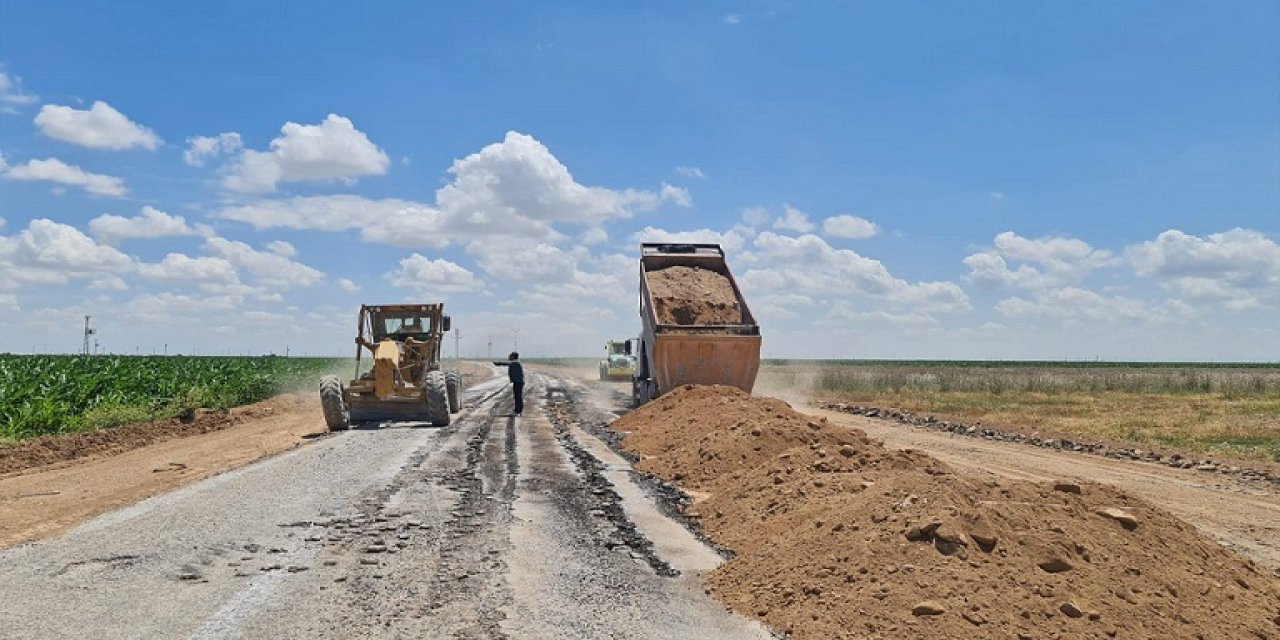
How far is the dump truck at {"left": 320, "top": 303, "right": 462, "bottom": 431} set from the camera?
19.1 m

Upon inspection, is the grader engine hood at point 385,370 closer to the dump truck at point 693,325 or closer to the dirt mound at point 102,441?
the dirt mound at point 102,441

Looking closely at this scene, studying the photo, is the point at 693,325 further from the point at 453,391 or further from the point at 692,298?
the point at 453,391

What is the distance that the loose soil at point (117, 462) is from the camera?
383 inches

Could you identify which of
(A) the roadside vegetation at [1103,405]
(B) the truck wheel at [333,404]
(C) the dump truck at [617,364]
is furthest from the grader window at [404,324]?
(C) the dump truck at [617,364]

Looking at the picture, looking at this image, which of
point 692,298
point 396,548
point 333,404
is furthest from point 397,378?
point 396,548

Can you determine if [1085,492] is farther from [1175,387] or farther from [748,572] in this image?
A: [1175,387]

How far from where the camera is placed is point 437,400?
19.1 metres

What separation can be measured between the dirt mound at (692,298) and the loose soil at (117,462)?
326 inches

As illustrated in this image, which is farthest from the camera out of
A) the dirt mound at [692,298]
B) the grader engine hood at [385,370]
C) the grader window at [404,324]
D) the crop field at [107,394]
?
the grader window at [404,324]

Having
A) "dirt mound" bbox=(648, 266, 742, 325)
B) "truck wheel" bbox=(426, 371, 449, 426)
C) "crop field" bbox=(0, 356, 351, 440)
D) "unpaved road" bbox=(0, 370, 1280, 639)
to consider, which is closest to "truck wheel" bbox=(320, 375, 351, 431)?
"truck wheel" bbox=(426, 371, 449, 426)

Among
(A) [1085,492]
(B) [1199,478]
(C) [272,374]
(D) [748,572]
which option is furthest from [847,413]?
(C) [272,374]

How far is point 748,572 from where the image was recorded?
6.93 m

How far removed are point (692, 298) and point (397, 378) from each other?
280 inches

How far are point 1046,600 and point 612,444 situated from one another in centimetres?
1112
